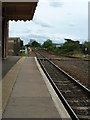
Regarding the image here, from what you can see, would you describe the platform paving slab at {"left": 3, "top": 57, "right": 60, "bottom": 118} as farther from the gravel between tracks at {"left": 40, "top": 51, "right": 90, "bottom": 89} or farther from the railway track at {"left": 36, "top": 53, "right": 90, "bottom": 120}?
the gravel between tracks at {"left": 40, "top": 51, "right": 90, "bottom": 89}

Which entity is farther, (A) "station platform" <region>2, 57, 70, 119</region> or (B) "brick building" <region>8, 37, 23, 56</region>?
(B) "brick building" <region>8, 37, 23, 56</region>

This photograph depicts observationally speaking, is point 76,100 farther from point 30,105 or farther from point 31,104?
point 30,105

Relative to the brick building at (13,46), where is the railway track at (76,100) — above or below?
below

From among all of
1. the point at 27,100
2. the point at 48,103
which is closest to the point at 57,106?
the point at 48,103

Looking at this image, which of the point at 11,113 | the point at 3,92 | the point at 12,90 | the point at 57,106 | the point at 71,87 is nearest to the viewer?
the point at 11,113

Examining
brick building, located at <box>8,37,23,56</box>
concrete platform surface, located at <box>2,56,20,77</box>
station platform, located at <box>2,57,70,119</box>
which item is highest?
brick building, located at <box>8,37,23,56</box>

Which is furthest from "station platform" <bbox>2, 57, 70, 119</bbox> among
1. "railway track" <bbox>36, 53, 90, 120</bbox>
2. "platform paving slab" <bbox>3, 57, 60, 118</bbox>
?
"railway track" <bbox>36, 53, 90, 120</bbox>

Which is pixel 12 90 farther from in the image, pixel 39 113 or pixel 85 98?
pixel 39 113

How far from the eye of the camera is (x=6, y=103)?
32.1ft

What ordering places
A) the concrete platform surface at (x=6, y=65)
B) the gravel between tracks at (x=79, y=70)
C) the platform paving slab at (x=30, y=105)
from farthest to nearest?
1. the concrete platform surface at (x=6, y=65)
2. the gravel between tracks at (x=79, y=70)
3. the platform paving slab at (x=30, y=105)

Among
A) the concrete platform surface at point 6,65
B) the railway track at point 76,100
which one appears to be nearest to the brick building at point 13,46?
the concrete platform surface at point 6,65

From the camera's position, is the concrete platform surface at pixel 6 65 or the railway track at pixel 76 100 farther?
the concrete platform surface at pixel 6 65

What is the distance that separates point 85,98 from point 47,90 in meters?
1.50

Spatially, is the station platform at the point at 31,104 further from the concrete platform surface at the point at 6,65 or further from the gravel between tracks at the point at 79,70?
the concrete platform surface at the point at 6,65
